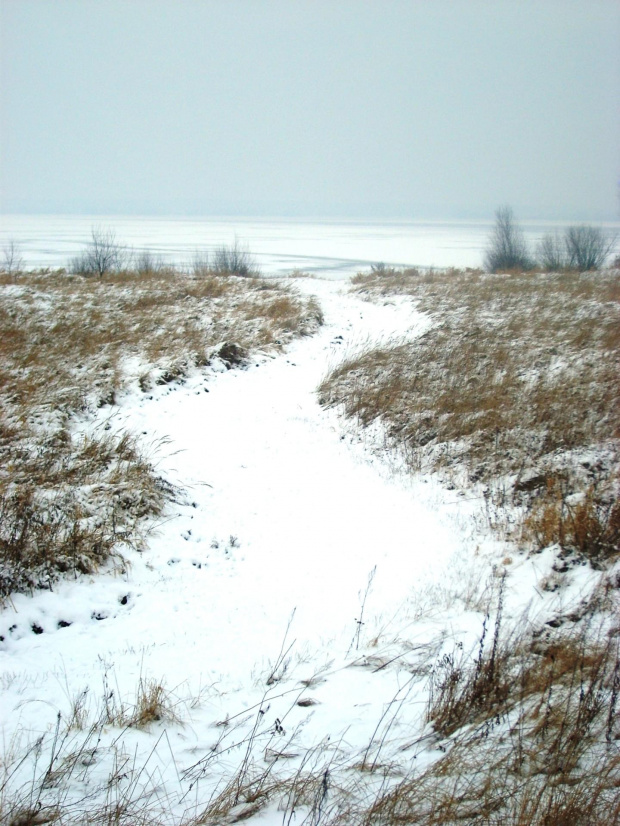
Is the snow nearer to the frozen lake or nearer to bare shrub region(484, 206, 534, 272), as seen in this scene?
the frozen lake

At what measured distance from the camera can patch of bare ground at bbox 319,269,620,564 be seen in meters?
5.56

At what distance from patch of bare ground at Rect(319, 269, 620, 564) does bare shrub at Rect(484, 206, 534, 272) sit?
21.7 meters

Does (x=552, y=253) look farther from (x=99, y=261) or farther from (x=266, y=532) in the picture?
(x=266, y=532)

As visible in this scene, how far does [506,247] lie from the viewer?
124 feet

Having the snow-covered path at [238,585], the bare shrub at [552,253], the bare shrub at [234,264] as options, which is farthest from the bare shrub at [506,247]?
the snow-covered path at [238,585]

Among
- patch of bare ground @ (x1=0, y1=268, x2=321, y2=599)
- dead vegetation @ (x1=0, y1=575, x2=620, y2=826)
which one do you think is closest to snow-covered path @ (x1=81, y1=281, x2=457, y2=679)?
patch of bare ground @ (x1=0, y1=268, x2=321, y2=599)

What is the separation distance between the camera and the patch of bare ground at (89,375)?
5156 millimetres

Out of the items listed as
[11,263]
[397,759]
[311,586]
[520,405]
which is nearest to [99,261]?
[11,263]

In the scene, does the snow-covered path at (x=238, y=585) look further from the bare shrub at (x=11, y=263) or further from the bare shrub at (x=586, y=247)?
the bare shrub at (x=586, y=247)

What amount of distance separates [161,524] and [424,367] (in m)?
7.64

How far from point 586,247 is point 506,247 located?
252 inches

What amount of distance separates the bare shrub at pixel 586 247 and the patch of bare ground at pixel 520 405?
59.8 ft

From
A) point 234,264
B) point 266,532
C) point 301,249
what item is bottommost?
point 266,532

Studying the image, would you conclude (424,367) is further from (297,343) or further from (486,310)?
(486,310)
